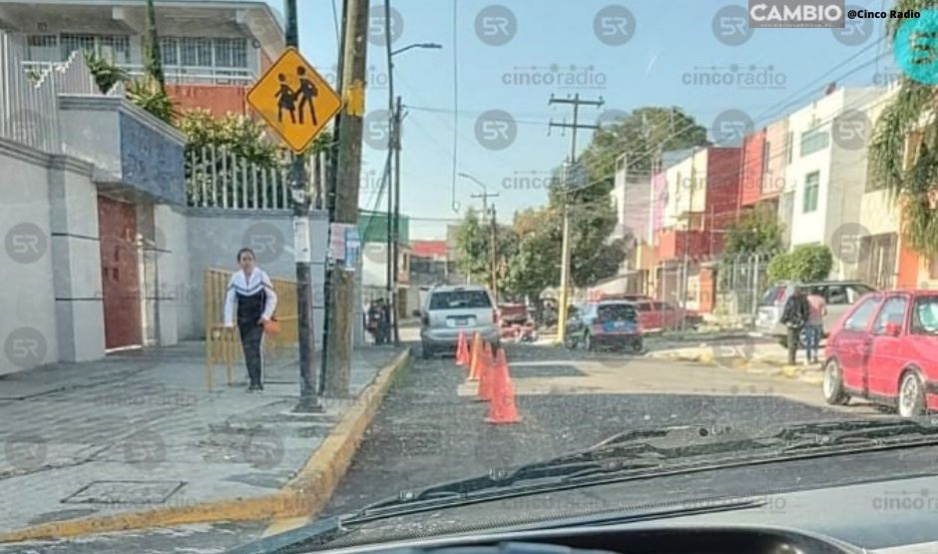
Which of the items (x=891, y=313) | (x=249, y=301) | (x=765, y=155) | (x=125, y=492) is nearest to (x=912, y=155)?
(x=891, y=313)

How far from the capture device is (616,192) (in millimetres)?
51125

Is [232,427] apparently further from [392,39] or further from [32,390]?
[392,39]

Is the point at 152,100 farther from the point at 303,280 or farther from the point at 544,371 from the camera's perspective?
the point at 544,371

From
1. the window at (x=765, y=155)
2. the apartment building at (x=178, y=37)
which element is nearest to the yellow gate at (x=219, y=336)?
the apartment building at (x=178, y=37)

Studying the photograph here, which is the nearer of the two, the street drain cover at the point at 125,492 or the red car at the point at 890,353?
the street drain cover at the point at 125,492

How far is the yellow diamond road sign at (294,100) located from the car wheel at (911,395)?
7.01 meters

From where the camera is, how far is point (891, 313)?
8.11 meters

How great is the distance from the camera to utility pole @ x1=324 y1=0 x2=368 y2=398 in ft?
25.6

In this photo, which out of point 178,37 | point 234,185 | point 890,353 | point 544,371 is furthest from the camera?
point 178,37

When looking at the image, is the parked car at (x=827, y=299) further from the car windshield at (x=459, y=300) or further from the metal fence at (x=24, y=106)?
the metal fence at (x=24, y=106)

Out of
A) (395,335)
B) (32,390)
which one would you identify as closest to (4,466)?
(32,390)

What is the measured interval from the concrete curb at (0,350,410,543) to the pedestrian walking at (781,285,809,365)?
38.3 feet

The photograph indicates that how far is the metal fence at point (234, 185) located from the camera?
15.0 metres

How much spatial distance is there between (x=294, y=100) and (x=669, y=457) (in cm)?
591
